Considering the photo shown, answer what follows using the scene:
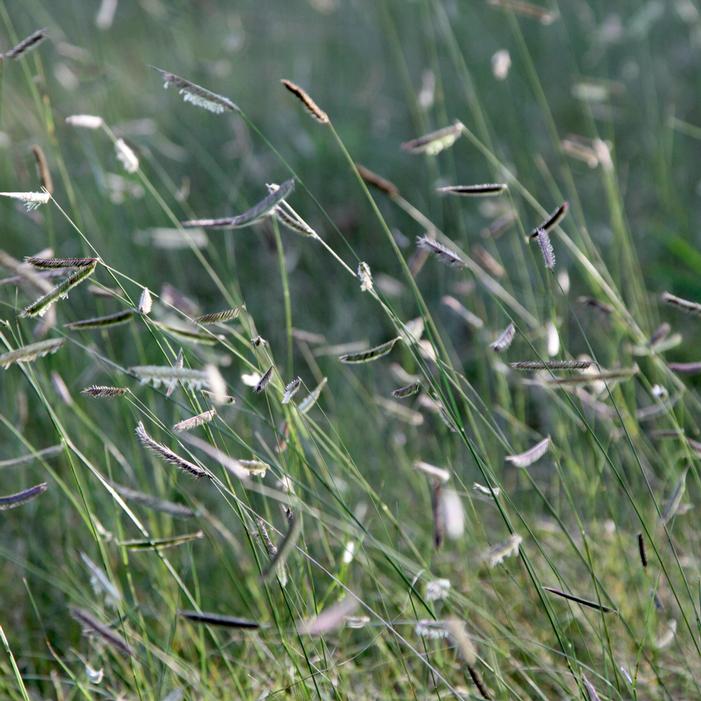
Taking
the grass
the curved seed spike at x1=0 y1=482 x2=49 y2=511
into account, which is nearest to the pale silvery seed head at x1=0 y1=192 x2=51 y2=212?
the grass

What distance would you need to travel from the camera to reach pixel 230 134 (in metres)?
2.88

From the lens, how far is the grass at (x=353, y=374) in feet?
3.48

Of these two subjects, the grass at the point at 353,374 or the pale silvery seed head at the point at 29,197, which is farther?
the grass at the point at 353,374

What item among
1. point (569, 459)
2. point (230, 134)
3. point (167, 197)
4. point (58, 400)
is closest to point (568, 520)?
point (569, 459)

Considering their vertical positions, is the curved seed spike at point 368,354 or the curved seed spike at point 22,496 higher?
the curved seed spike at point 368,354

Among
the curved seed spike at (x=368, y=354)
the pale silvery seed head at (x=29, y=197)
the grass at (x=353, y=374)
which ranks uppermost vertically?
the pale silvery seed head at (x=29, y=197)

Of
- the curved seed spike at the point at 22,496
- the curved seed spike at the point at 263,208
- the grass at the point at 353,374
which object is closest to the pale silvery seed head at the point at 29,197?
the grass at the point at 353,374

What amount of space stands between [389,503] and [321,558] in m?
0.18

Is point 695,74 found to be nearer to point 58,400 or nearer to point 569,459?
point 569,459

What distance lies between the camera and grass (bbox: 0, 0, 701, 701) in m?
1.06

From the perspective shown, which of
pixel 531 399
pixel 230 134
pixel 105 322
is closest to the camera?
pixel 105 322

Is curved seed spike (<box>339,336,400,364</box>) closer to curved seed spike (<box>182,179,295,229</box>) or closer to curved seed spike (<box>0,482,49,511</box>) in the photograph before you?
curved seed spike (<box>182,179,295,229</box>)

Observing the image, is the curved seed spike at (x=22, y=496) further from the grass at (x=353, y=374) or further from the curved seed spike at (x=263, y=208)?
the curved seed spike at (x=263, y=208)

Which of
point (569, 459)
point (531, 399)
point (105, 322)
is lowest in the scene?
point (531, 399)
